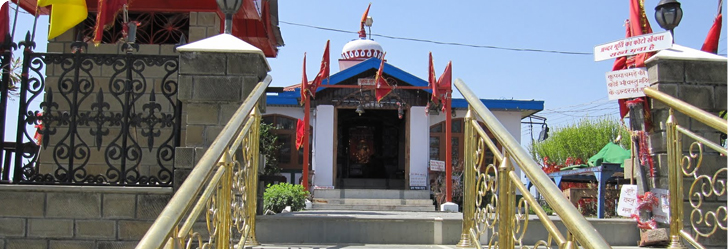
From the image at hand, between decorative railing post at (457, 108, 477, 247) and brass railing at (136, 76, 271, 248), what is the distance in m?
1.69

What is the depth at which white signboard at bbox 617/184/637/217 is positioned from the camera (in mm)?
5766

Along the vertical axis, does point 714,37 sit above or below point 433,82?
below

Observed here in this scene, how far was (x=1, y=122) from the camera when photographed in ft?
17.5

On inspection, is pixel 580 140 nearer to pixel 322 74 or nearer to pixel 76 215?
pixel 322 74

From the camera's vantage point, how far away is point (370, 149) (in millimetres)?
21641

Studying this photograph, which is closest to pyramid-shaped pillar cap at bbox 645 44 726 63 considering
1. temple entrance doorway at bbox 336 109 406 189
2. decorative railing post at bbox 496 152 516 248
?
decorative railing post at bbox 496 152 516 248

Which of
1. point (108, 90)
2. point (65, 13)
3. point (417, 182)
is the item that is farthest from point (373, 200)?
point (65, 13)

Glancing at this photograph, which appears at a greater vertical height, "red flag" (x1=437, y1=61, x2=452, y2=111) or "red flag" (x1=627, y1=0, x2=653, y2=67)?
"red flag" (x1=437, y1=61, x2=452, y2=111)

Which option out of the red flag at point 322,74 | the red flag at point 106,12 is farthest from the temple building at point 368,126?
the red flag at point 106,12

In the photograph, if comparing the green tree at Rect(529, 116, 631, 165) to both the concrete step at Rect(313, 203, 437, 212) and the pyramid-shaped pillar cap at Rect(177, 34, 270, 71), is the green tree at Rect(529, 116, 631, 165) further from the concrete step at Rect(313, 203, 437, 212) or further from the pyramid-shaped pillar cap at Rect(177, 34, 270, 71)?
the pyramid-shaped pillar cap at Rect(177, 34, 270, 71)

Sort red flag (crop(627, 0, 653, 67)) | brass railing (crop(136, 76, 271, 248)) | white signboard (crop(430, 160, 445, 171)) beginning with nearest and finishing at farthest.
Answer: brass railing (crop(136, 76, 271, 248)), red flag (crop(627, 0, 653, 67)), white signboard (crop(430, 160, 445, 171))

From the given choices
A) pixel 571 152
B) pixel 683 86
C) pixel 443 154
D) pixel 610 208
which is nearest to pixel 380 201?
pixel 443 154

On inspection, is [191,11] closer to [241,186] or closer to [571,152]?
[241,186]

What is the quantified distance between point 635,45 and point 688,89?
629 millimetres
